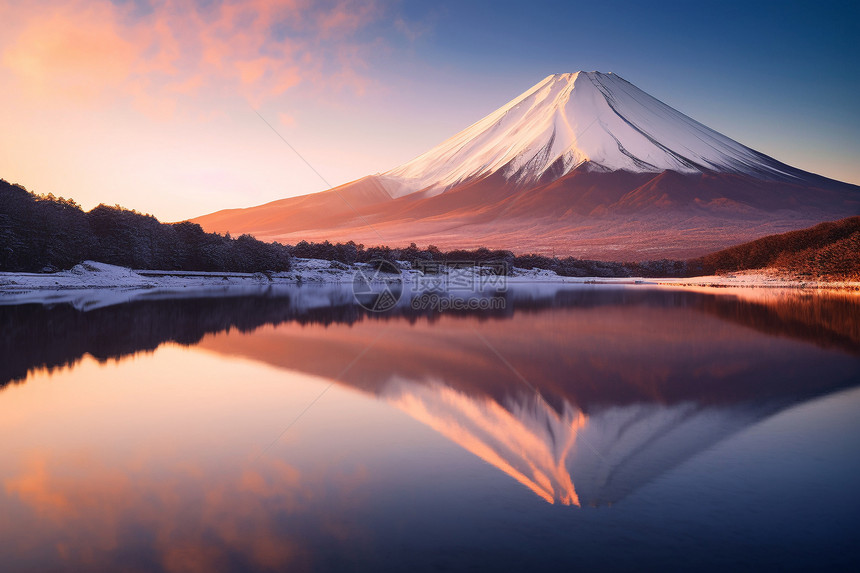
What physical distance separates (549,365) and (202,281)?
35.5 metres

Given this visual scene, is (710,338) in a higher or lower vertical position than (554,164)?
lower

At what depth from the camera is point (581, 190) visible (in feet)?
353

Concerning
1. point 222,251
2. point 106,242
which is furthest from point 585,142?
point 106,242

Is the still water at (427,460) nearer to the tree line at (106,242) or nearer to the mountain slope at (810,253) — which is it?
the tree line at (106,242)

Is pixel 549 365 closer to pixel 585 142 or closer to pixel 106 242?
pixel 106 242

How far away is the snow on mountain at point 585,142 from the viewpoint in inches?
4685

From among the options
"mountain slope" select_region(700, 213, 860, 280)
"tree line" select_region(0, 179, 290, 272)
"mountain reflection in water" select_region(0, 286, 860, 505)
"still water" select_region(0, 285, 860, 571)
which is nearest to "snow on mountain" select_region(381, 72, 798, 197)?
"mountain slope" select_region(700, 213, 860, 280)

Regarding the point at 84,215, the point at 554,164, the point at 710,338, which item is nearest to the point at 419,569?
the point at 710,338

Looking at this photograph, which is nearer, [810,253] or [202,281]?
[810,253]

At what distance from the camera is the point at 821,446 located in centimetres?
430

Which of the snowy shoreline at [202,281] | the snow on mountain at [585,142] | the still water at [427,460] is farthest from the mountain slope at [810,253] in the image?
the snow on mountain at [585,142]

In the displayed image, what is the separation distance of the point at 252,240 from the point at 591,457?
47.5 meters

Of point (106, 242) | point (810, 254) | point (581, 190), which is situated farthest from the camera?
point (581, 190)

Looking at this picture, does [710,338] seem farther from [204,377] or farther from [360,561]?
[360,561]
